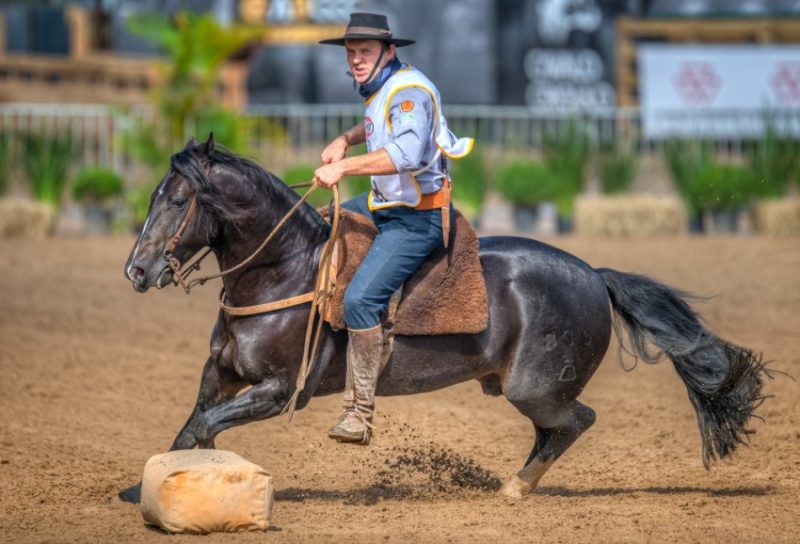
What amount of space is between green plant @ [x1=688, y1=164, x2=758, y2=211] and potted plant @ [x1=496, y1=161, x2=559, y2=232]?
5.80ft

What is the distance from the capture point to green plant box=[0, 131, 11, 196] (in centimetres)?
1616

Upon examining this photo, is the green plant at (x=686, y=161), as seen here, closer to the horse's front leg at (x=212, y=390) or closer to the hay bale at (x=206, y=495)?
the horse's front leg at (x=212, y=390)

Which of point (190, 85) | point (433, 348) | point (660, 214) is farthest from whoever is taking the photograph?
point (190, 85)

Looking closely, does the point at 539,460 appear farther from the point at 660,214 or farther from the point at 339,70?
the point at 339,70

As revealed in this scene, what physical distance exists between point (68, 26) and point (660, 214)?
1039cm

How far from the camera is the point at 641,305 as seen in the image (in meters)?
6.32

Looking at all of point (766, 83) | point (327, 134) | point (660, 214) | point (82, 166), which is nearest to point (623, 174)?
point (660, 214)

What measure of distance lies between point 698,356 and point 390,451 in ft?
6.26

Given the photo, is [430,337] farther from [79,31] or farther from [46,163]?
[79,31]

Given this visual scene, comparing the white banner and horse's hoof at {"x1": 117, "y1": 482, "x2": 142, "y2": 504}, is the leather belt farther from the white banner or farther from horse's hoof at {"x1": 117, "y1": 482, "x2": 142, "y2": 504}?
the white banner

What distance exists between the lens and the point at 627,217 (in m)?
15.6

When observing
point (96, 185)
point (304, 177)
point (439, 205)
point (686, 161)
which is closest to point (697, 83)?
point (686, 161)

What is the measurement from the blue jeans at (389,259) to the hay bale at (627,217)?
9919 mm

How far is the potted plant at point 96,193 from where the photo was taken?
16.1 m
